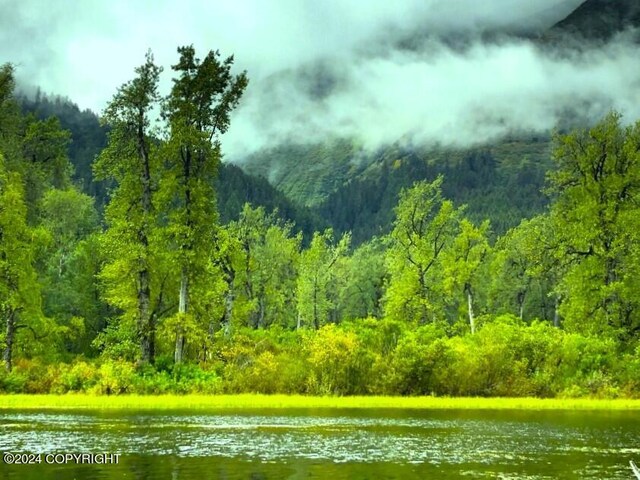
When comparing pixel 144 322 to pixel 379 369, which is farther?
pixel 144 322

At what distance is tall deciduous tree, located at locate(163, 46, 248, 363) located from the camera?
52.2 metres

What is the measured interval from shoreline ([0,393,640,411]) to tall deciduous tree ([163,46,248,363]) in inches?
281

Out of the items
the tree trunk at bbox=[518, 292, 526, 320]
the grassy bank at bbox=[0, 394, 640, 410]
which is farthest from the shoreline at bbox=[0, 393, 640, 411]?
the tree trunk at bbox=[518, 292, 526, 320]

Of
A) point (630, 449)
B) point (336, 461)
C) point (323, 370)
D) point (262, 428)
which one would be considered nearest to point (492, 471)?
point (336, 461)

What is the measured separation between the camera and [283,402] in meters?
45.0

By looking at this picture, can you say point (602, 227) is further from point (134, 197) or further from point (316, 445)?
point (316, 445)

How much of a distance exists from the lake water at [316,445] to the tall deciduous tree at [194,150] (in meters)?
15.9

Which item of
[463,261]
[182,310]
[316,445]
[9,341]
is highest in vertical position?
[463,261]


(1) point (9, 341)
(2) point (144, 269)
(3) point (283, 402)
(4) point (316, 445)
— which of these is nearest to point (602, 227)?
(3) point (283, 402)

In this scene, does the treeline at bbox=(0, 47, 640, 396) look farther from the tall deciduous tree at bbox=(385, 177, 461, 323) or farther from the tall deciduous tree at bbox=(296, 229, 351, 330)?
the tall deciduous tree at bbox=(296, 229, 351, 330)

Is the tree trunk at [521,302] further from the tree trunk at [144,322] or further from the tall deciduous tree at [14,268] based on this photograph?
the tall deciduous tree at [14,268]

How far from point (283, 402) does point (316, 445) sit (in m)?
19.8

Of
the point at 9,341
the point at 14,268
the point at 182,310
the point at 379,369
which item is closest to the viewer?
the point at 379,369

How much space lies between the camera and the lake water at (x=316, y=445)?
20.0 meters
